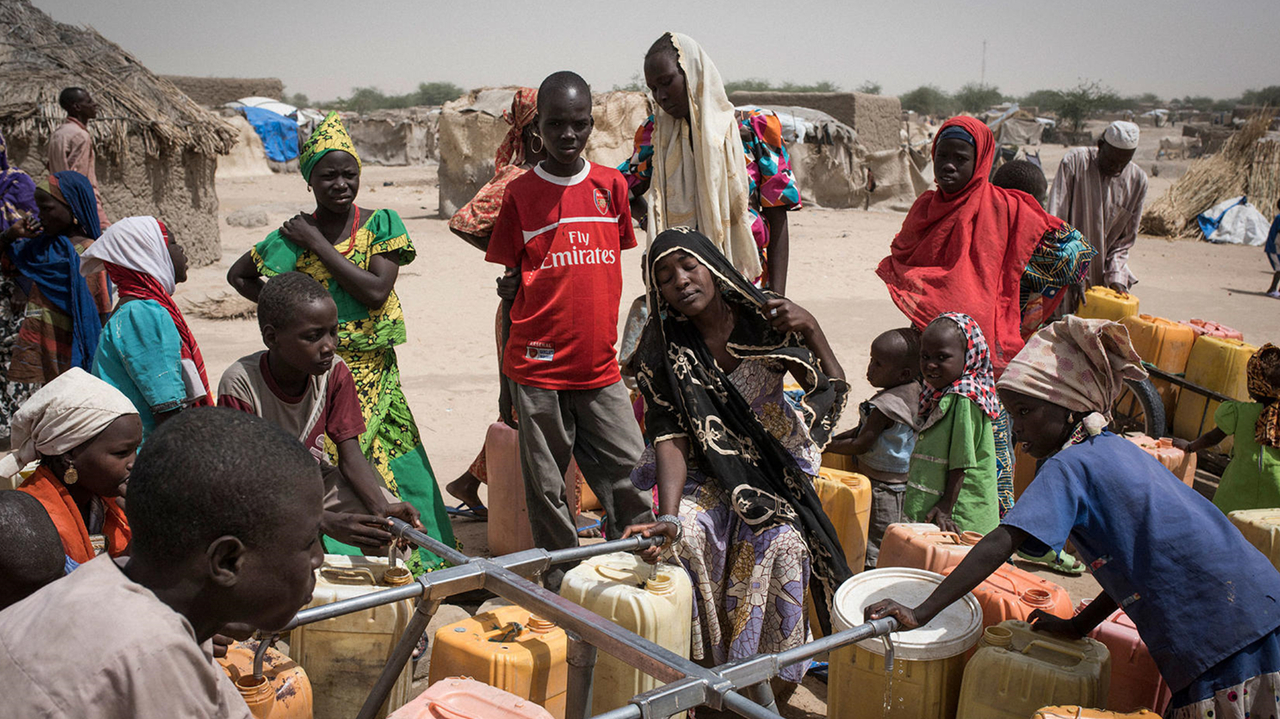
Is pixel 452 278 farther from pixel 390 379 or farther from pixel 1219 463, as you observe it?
pixel 1219 463

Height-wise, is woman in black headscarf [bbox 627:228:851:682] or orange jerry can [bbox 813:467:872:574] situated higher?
woman in black headscarf [bbox 627:228:851:682]

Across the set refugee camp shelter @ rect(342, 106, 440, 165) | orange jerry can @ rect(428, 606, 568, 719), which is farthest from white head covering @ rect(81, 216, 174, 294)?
refugee camp shelter @ rect(342, 106, 440, 165)

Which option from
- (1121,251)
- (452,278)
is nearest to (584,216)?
(1121,251)

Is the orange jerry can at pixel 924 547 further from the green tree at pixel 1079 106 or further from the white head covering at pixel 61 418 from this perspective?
the green tree at pixel 1079 106

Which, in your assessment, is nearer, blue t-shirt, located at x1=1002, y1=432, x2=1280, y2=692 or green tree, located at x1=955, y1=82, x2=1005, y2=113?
blue t-shirt, located at x1=1002, y1=432, x2=1280, y2=692

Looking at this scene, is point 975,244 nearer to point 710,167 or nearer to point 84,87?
point 710,167

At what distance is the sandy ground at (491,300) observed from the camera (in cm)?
659

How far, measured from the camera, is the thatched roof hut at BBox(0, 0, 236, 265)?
31.7 feet

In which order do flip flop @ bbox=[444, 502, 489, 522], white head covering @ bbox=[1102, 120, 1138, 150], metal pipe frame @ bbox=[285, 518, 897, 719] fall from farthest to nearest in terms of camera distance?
1. white head covering @ bbox=[1102, 120, 1138, 150]
2. flip flop @ bbox=[444, 502, 489, 522]
3. metal pipe frame @ bbox=[285, 518, 897, 719]

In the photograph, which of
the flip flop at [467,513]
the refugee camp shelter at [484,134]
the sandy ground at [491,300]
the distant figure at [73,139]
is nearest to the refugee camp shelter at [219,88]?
the sandy ground at [491,300]

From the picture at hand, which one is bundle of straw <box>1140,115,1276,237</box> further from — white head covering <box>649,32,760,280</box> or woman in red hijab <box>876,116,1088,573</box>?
white head covering <box>649,32,760,280</box>

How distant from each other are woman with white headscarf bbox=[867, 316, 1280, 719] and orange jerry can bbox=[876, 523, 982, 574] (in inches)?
29.2

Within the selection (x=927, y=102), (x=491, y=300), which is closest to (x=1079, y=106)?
(x=927, y=102)

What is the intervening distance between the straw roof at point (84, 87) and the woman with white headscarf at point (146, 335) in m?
7.08
